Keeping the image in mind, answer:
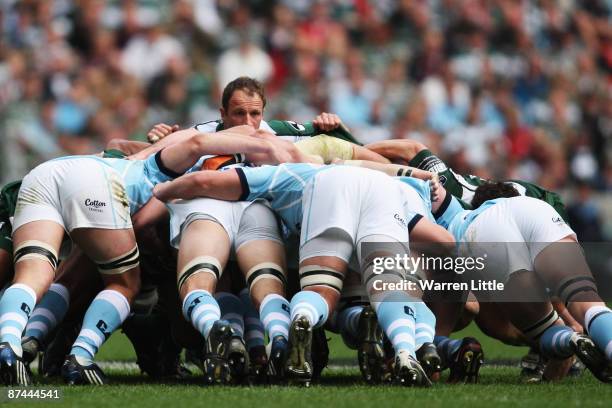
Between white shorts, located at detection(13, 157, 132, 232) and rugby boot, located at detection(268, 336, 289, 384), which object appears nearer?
rugby boot, located at detection(268, 336, 289, 384)

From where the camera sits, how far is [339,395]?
18.1 ft

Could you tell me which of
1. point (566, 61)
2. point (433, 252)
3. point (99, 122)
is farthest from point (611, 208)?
point (433, 252)

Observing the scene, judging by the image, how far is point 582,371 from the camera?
742 centimetres

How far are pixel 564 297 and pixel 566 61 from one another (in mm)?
11022

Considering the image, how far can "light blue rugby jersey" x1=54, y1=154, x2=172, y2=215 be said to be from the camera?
22.7ft

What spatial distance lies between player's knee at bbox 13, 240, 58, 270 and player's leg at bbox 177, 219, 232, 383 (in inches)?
27.2

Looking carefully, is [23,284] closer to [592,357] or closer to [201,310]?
[201,310]

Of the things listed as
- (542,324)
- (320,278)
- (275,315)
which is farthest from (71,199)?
(542,324)

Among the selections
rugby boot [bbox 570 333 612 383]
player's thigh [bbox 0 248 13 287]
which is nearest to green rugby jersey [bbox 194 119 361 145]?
player's thigh [bbox 0 248 13 287]

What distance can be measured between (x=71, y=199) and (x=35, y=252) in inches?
14.9

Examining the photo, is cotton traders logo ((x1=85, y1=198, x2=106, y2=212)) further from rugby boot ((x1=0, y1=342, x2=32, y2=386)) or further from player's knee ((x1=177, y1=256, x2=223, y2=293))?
rugby boot ((x1=0, y1=342, x2=32, y2=386))

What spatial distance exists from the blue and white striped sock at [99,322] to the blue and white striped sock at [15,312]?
1.14 ft

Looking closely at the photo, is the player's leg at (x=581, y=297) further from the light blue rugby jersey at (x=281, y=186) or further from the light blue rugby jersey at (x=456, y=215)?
the light blue rugby jersey at (x=281, y=186)

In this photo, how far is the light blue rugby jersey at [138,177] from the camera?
22.7ft
